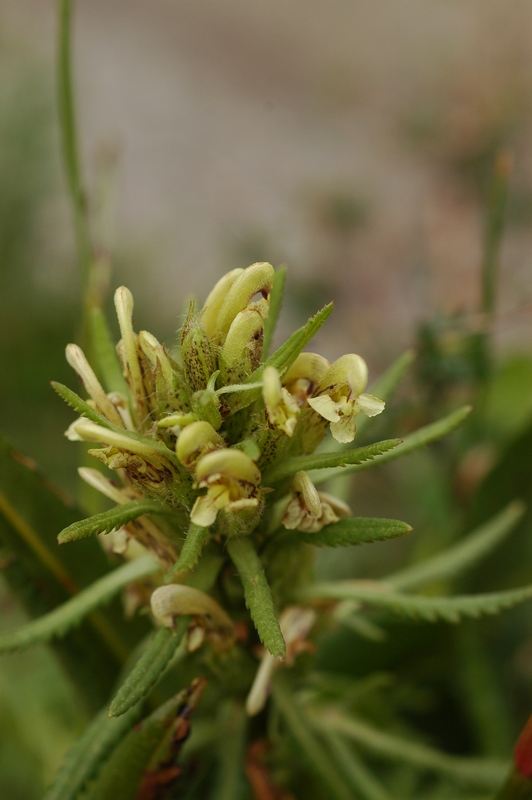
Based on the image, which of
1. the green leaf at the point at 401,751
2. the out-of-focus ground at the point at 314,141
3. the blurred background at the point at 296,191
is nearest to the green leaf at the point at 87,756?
the green leaf at the point at 401,751

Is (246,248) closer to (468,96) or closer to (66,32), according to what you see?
(468,96)

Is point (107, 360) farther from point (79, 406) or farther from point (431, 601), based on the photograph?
point (431, 601)

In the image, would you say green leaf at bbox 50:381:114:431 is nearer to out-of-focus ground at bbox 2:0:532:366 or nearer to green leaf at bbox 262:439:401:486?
green leaf at bbox 262:439:401:486

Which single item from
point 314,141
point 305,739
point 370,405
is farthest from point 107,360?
point 314,141

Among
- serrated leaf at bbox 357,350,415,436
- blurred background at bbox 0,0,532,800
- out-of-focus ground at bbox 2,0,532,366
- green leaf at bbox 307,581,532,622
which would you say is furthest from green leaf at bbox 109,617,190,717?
out-of-focus ground at bbox 2,0,532,366

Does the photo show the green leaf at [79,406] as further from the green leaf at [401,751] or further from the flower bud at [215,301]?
the green leaf at [401,751]

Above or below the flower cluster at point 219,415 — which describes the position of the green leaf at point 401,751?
below
